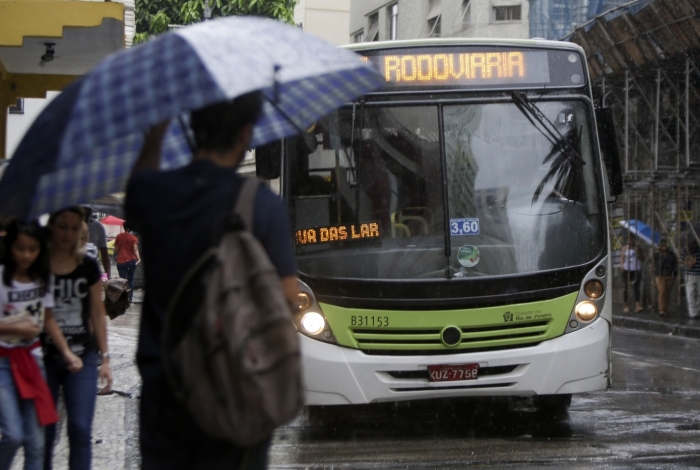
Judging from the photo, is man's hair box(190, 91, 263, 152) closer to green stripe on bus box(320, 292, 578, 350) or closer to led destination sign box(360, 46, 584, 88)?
green stripe on bus box(320, 292, 578, 350)

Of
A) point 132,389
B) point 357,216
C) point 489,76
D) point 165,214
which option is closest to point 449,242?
point 357,216

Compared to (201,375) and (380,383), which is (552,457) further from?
(201,375)

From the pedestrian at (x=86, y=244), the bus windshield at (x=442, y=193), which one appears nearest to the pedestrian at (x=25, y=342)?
the pedestrian at (x=86, y=244)

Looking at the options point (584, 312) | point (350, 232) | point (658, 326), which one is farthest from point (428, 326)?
point (658, 326)

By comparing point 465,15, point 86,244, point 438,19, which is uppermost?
point 438,19

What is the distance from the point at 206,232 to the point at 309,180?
5.13 metres

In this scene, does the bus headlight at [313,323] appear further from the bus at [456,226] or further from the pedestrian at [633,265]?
the pedestrian at [633,265]

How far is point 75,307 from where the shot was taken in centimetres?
510

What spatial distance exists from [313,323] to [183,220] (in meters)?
4.85

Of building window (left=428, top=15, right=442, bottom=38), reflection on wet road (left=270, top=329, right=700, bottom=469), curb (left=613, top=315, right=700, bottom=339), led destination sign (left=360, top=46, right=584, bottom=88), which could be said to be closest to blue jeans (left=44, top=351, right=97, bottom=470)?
reflection on wet road (left=270, top=329, right=700, bottom=469)

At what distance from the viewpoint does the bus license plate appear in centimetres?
746

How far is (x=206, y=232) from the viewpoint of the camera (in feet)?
8.89

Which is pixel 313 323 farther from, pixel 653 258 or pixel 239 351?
pixel 653 258

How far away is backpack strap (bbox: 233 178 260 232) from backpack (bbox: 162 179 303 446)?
6 centimetres
